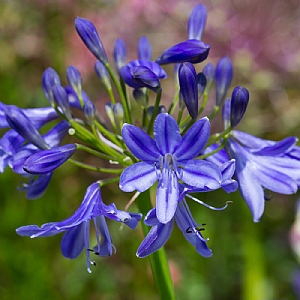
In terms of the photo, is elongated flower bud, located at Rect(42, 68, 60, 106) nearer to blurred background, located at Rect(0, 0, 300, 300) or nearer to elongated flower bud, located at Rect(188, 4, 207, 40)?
elongated flower bud, located at Rect(188, 4, 207, 40)

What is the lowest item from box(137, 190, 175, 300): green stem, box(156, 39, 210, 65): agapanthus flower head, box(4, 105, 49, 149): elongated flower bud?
box(137, 190, 175, 300): green stem

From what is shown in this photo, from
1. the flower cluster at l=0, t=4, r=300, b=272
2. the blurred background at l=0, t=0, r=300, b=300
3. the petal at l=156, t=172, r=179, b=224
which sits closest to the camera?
the petal at l=156, t=172, r=179, b=224

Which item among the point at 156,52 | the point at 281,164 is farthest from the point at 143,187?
the point at 156,52

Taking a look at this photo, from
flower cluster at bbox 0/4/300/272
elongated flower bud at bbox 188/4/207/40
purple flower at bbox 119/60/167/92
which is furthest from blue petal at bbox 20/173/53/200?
elongated flower bud at bbox 188/4/207/40

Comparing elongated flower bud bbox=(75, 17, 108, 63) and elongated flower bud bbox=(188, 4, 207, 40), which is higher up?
elongated flower bud bbox=(75, 17, 108, 63)

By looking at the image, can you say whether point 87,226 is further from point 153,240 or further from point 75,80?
point 75,80

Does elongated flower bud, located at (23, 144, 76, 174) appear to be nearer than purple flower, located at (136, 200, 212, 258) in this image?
No

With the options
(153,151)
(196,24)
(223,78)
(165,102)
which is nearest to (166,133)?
(153,151)

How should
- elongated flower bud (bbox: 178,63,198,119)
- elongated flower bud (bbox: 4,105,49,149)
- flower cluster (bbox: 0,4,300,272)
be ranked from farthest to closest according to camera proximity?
elongated flower bud (bbox: 4,105,49,149) → elongated flower bud (bbox: 178,63,198,119) → flower cluster (bbox: 0,4,300,272)
